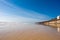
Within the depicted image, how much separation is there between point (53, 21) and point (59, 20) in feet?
5.05

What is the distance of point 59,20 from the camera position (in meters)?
25.9

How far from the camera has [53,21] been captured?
86.1 feet
